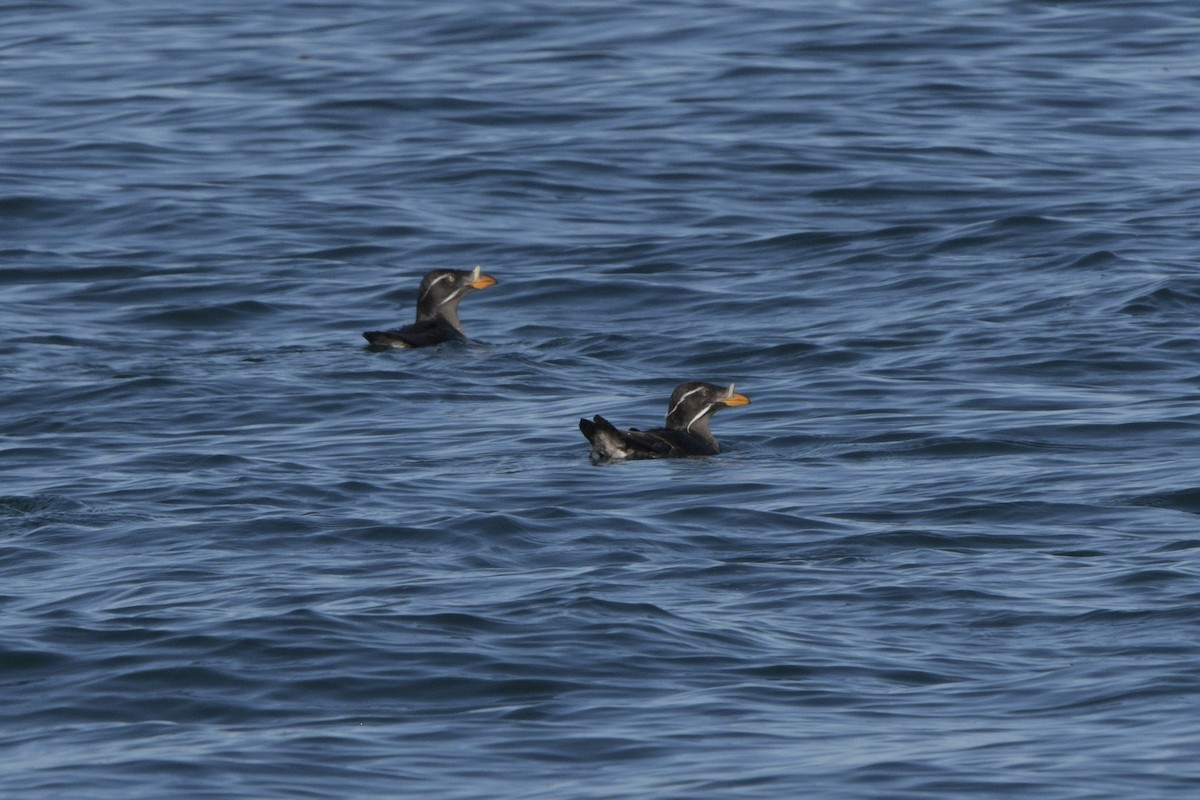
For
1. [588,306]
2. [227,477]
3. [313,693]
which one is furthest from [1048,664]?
[588,306]

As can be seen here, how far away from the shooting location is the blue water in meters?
8.78

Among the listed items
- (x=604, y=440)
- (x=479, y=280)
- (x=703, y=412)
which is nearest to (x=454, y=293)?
(x=479, y=280)

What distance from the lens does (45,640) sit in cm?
968

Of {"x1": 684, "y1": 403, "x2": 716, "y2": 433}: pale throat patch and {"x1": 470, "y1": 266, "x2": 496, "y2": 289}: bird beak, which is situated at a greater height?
{"x1": 470, "y1": 266, "x2": 496, "y2": 289}: bird beak

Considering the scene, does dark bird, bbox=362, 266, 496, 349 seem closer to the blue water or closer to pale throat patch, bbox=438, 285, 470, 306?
pale throat patch, bbox=438, 285, 470, 306

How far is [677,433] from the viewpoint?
14102mm

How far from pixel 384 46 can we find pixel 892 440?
1744 cm

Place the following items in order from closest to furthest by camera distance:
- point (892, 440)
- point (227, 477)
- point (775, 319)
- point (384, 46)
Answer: point (227, 477), point (892, 440), point (775, 319), point (384, 46)

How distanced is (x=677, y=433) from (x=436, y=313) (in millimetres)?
3972

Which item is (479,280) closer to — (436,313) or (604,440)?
(436,313)

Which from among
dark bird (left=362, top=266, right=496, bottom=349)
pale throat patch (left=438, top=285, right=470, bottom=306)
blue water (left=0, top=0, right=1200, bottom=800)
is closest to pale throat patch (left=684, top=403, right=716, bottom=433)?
blue water (left=0, top=0, right=1200, bottom=800)

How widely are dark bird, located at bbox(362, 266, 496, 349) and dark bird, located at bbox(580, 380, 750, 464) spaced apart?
294cm

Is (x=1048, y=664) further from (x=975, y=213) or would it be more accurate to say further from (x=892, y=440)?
(x=975, y=213)

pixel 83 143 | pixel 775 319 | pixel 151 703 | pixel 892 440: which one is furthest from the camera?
pixel 83 143
